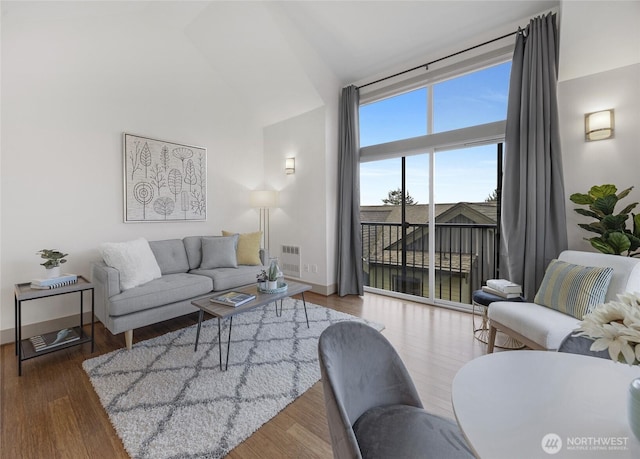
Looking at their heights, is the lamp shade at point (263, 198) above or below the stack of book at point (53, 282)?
above

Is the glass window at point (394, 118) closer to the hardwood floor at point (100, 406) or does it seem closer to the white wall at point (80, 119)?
the white wall at point (80, 119)

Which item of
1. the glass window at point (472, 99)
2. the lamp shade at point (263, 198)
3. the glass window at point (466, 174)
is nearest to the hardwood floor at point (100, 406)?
the glass window at point (466, 174)

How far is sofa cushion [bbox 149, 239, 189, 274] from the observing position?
3.12m

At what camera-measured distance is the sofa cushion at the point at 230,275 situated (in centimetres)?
301

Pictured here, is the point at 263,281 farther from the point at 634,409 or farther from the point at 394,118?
the point at 394,118

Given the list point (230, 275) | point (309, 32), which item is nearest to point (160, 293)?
point (230, 275)

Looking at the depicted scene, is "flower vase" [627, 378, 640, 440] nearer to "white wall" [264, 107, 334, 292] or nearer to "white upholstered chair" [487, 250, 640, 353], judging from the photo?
"white upholstered chair" [487, 250, 640, 353]

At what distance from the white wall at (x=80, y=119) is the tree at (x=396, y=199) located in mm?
2679

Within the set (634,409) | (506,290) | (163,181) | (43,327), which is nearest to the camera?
(634,409)

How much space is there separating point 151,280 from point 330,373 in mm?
2565

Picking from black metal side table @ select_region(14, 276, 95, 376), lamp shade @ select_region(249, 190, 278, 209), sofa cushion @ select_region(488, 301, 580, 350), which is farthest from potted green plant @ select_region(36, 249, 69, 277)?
sofa cushion @ select_region(488, 301, 580, 350)

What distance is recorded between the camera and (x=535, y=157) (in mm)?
2547

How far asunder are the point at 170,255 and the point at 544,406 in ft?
A: 11.2

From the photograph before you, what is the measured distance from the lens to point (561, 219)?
2.50m
